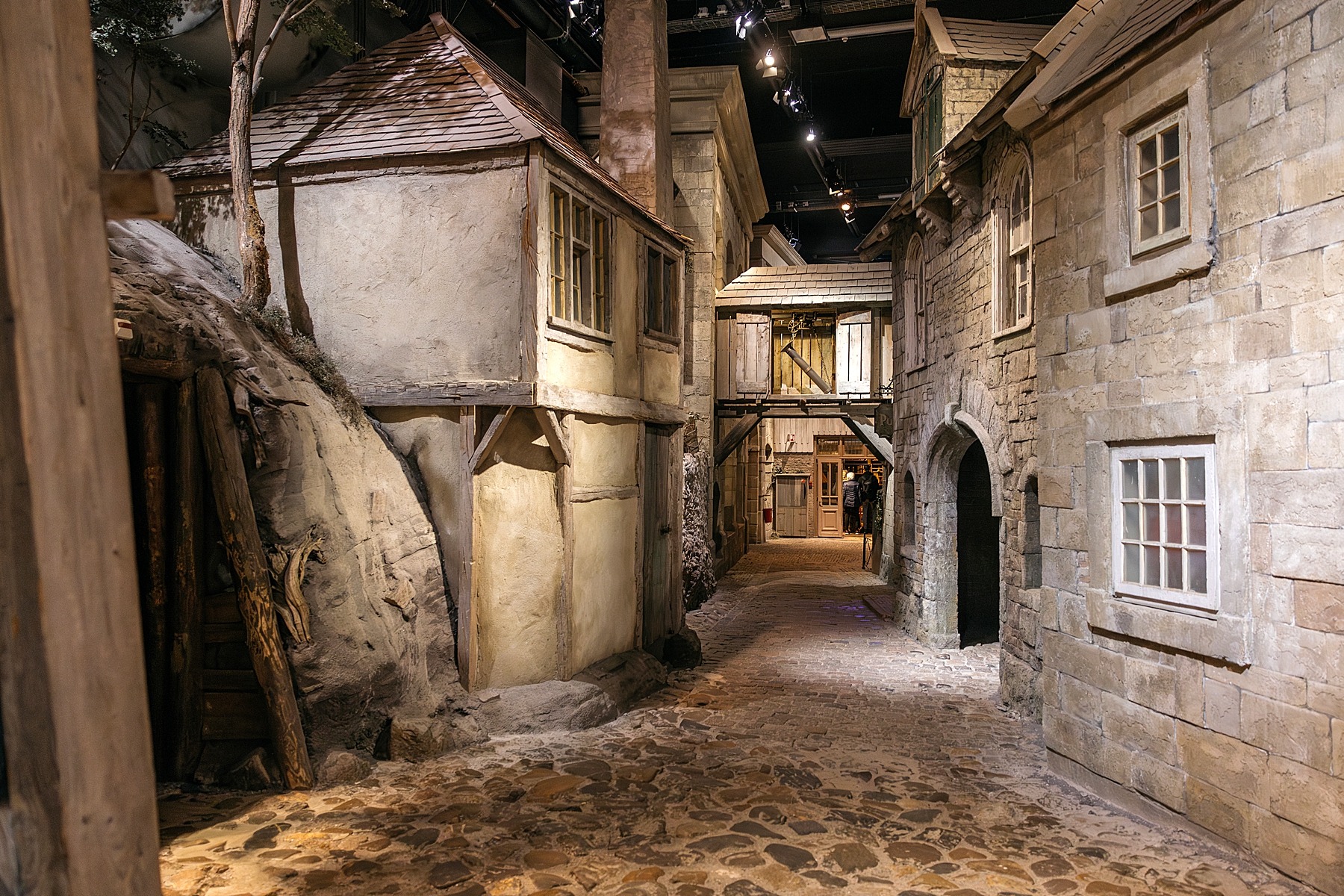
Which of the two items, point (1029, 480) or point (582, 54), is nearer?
point (1029, 480)

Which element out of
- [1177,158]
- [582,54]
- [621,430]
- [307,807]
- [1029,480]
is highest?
[582,54]

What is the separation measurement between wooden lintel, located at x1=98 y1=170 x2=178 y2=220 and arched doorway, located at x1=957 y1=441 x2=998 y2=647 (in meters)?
11.9

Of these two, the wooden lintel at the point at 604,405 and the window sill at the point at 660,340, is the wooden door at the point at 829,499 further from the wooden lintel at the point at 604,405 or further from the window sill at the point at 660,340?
the window sill at the point at 660,340

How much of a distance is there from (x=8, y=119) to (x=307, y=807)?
190 inches

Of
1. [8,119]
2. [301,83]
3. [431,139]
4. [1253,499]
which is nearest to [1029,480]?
[1253,499]

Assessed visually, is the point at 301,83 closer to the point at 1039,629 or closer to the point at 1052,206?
the point at 1052,206

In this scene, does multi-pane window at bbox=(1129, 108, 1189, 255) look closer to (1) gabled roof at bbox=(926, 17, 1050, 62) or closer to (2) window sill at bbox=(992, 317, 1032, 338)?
(2) window sill at bbox=(992, 317, 1032, 338)

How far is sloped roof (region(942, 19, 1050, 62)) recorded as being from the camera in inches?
476

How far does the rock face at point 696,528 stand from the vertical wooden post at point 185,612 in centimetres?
920

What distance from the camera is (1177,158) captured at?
5.32m

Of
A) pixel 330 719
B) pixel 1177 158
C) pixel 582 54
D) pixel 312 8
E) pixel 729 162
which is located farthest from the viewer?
pixel 729 162

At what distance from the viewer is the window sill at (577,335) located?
7.73 metres

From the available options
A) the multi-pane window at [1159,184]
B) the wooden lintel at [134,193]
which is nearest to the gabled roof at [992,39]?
the multi-pane window at [1159,184]

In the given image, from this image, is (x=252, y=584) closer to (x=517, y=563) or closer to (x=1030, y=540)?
(x=517, y=563)
